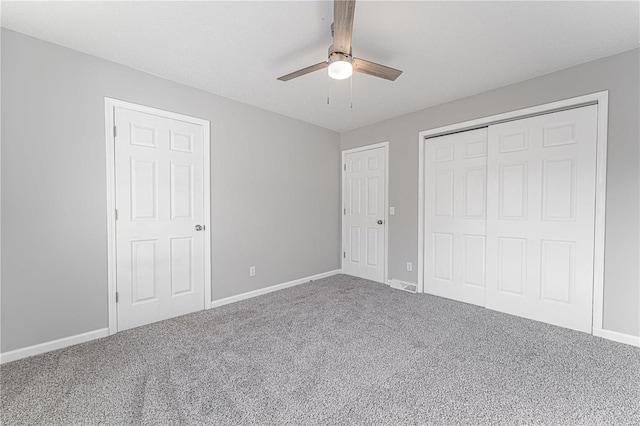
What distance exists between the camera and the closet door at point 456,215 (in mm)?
3254

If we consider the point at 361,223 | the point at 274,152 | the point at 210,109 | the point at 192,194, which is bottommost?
the point at 361,223

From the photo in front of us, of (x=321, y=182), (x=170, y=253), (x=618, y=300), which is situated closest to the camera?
(x=618, y=300)

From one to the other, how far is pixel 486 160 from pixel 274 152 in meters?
2.66

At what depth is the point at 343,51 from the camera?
1815mm

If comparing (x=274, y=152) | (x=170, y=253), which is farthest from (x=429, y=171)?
(x=170, y=253)

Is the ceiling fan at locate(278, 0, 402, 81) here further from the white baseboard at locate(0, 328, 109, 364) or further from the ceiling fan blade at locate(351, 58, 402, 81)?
the white baseboard at locate(0, 328, 109, 364)

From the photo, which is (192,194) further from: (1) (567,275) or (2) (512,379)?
(1) (567,275)

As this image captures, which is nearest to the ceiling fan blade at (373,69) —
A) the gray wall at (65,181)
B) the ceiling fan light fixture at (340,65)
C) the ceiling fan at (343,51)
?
the ceiling fan at (343,51)

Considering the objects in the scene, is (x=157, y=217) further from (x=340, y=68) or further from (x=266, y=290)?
(x=340, y=68)

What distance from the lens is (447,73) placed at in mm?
2695

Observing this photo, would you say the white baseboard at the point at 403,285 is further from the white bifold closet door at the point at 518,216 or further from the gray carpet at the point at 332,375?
the gray carpet at the point at 332,375

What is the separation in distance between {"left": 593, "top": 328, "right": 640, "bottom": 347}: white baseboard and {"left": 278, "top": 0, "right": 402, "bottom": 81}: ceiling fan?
291cm

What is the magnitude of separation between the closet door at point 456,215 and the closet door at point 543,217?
5.1 inches

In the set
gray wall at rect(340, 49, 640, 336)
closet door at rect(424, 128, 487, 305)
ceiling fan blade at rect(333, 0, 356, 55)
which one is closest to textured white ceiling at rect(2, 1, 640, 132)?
gray wall at rect(340, 49, 640, 336)
